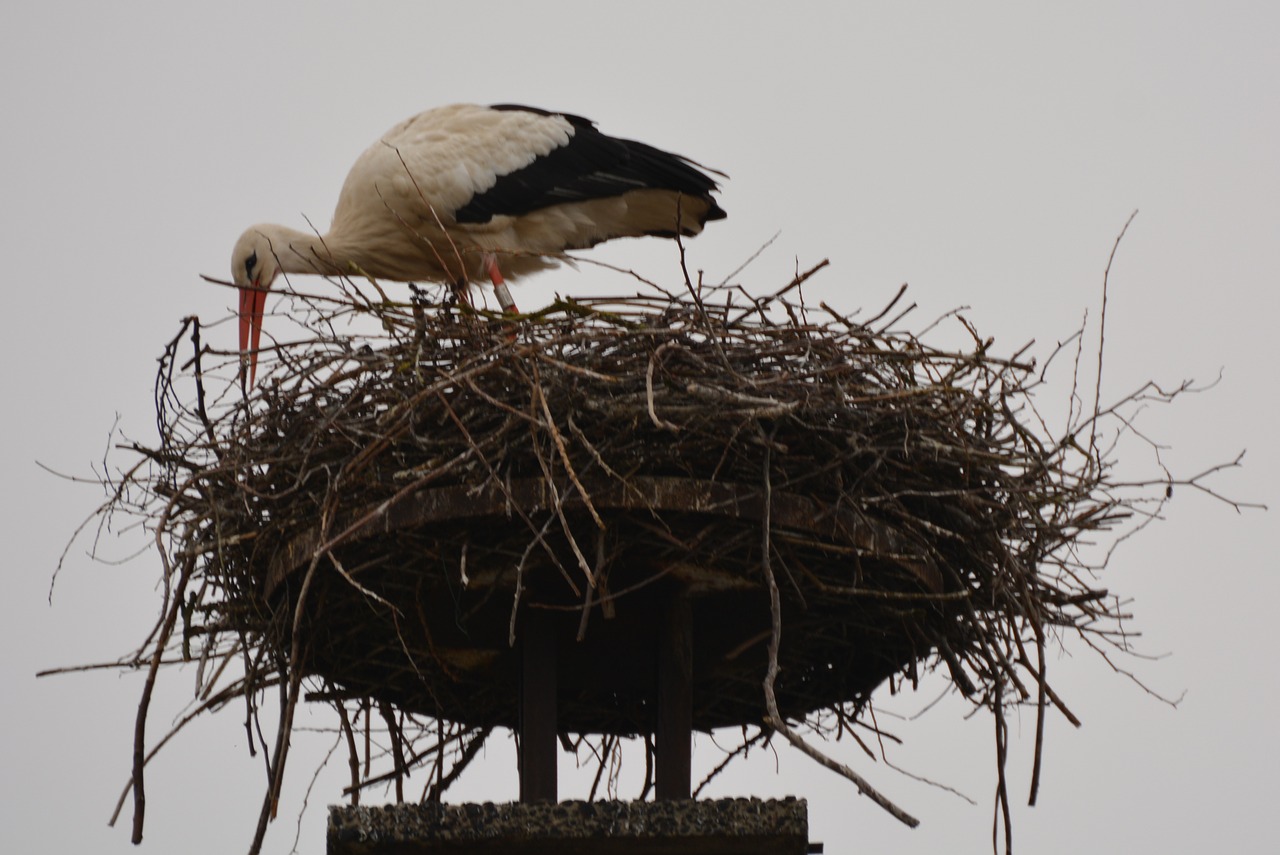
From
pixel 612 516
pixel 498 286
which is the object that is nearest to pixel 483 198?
pixel 498 286

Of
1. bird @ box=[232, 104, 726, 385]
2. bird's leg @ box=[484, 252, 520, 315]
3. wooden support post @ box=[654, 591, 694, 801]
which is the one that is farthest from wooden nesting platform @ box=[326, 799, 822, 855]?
bird's leg @ box=[484, 252, 520, 315]

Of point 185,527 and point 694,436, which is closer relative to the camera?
point 694,436

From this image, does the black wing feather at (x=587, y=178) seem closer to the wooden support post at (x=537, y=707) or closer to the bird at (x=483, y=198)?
the bird at (x=483, y=198)

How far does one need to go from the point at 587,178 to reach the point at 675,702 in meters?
3.28

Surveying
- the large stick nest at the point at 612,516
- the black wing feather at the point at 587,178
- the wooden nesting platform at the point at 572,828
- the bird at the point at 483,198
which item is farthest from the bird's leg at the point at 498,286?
the wooden nesting platform at the point at 572,828

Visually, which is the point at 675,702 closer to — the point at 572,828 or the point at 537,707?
the point at 537,707

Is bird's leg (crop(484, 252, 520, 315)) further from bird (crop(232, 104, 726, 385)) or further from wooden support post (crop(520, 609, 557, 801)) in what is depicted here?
wooden support post (crop(520, 609, 557, 801))

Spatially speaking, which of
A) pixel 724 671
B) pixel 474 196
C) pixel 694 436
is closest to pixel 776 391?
pixel 694 436

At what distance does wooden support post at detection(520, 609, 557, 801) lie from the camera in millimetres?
3965

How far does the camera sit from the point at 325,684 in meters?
4.69

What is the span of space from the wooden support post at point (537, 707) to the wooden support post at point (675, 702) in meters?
0.24

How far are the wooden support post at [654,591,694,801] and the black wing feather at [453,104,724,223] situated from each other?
295 centimetres

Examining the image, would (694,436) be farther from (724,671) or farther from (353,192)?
(353,192)

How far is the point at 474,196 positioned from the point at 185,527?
2.60m
